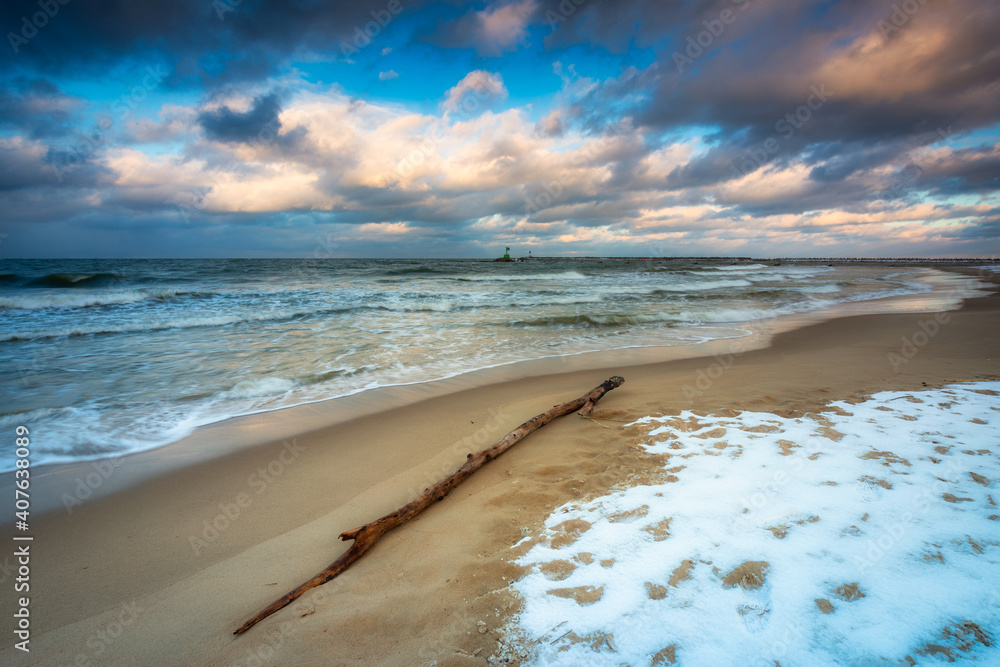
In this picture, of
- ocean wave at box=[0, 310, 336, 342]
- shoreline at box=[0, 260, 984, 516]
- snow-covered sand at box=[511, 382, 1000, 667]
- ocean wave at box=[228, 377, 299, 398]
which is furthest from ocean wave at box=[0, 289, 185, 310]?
snow-covered sand at box=[511, 382, 1000, 667]

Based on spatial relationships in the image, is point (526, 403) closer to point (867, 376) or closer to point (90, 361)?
point (867, 376)

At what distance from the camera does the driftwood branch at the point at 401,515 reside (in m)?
2.14

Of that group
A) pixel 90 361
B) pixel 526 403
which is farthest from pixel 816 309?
pixel 90 361

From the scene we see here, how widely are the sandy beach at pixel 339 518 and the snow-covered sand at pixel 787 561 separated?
317 millimetres

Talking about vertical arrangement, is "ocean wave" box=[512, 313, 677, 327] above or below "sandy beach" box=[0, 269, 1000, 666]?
above

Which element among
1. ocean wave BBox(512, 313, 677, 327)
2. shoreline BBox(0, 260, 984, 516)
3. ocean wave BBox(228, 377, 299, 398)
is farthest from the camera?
ocean wave BBox(512, 313, 677, 327)

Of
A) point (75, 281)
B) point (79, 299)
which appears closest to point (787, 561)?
point (79, 299)

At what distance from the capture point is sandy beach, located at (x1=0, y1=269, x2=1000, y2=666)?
6.42 feet

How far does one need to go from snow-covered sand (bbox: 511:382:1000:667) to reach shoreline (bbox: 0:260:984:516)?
133 inches

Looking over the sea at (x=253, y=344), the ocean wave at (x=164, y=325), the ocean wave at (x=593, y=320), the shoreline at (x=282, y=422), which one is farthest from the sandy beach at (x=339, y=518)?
the ocean wave at (x=164, y=325)

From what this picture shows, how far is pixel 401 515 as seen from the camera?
272 centimetres

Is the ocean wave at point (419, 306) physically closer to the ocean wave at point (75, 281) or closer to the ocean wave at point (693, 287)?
the ocean wave at point (693, 287)

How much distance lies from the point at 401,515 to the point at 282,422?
112 inches

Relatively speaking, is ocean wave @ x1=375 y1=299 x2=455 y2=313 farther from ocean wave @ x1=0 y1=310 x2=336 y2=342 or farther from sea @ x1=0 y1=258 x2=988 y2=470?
ocean wave @ x1=0 y1=310 x2=336 y2=342
